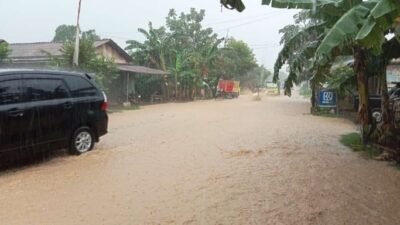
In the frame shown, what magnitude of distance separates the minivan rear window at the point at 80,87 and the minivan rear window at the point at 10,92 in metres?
1.29

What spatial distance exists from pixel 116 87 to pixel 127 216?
24246mm

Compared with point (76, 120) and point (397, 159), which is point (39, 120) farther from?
point (397, 159)

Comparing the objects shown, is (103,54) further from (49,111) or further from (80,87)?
(49,111)

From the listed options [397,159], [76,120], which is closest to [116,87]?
[76,120]

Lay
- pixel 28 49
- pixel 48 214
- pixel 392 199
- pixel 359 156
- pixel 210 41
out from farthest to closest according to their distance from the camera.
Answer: pixel 210 41, pixel 28 49, pixel 359 156, pixel 392 199, pixel 48 214

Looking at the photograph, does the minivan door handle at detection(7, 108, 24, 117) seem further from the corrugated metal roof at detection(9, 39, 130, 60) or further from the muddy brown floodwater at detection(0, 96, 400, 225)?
the corrugated metal roof at detection(9, 39, 130, 60)

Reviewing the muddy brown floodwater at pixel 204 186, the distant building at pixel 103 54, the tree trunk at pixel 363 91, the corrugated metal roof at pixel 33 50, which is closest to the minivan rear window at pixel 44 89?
the muddy brown floodwater at pixel 204 186

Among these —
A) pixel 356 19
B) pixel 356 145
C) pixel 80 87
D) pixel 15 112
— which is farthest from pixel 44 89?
pixel 356 145

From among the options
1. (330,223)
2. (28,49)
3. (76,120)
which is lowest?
(330,223)

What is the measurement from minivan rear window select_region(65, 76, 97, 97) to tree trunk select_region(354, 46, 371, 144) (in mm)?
6116

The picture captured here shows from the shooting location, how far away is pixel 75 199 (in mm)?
6035

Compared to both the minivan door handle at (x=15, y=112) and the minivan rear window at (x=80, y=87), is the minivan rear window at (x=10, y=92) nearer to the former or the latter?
the minivan door handle at (x=15, y=112)

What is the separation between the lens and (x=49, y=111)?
8.24m

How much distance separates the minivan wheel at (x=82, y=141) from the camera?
8938 mm
